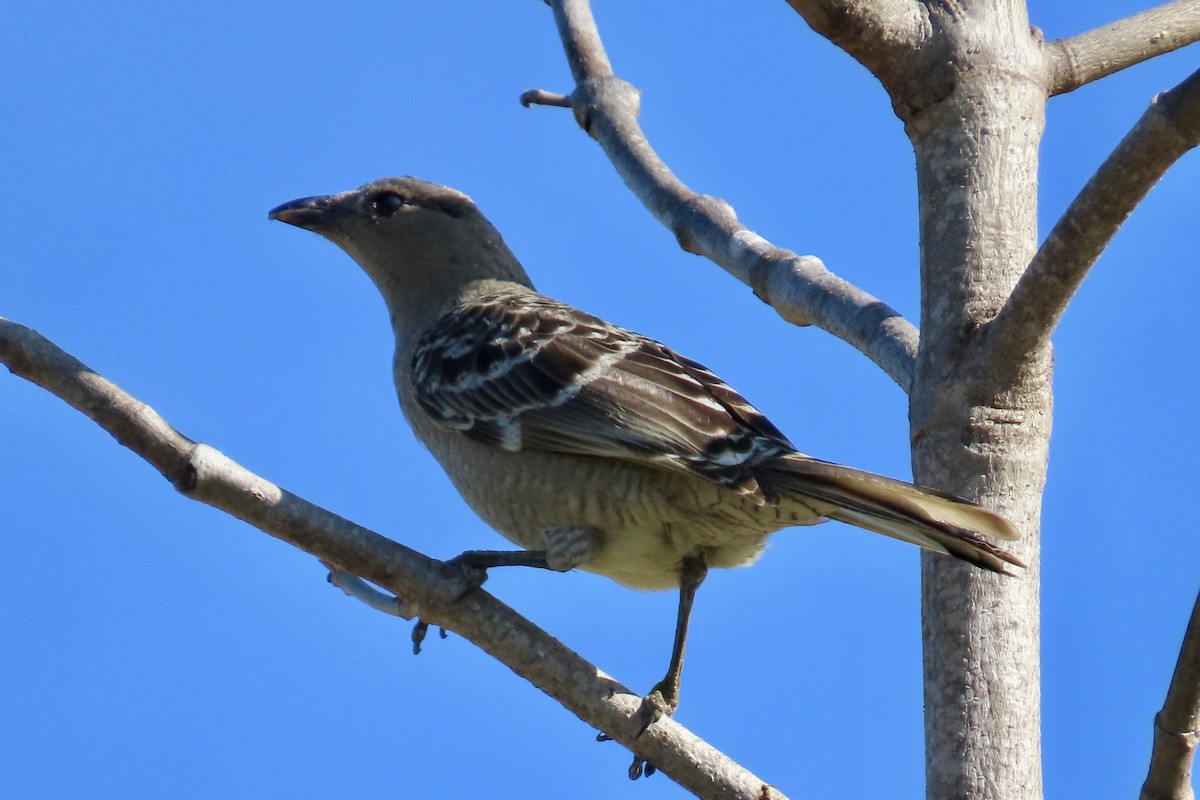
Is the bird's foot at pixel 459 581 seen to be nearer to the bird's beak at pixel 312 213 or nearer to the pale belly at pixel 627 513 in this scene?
the pale belly at pixel 627 513

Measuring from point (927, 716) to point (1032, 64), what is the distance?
2.51 m

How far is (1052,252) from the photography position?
4.00m

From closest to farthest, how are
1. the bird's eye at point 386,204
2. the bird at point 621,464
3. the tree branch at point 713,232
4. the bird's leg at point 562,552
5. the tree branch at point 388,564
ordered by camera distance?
the tree branch at point 388,564 → the bird at point 621,464 → the bird's leg at point 562,552 → the tree branch at point 713,232 → the bird's eye at point 386,204

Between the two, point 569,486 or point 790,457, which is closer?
point 790,457

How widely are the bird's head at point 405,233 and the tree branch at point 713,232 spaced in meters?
0.89

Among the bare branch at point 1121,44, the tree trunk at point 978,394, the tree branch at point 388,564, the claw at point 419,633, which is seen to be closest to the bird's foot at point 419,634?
the claw at point 419,633

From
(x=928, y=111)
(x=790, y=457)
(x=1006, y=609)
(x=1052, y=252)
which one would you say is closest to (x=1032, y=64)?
(x=928, y=111)

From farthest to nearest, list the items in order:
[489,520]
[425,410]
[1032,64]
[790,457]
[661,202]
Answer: [661,202], [425,410], [489,520], [1032,64], [790,457]

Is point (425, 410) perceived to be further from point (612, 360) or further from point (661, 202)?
point (661, 202)

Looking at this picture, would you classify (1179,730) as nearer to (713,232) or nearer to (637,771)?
(637,771)

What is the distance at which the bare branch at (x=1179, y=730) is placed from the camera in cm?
361

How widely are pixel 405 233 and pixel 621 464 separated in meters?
2.72

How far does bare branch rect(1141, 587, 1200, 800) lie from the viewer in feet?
11.8

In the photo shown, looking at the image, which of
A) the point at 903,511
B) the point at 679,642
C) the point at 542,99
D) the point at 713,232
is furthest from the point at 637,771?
the point at 542,99
